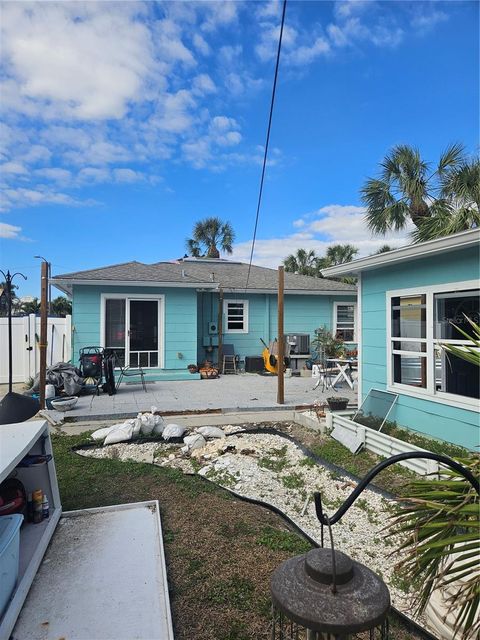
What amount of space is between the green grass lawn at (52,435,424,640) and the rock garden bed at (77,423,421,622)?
31 centimetres

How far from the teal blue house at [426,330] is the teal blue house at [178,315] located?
5.34 m

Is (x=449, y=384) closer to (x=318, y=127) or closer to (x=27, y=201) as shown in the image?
(x=318, y=127)

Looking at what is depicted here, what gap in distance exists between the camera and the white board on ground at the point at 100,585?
182 cm

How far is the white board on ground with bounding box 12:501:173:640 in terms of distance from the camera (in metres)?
1.82

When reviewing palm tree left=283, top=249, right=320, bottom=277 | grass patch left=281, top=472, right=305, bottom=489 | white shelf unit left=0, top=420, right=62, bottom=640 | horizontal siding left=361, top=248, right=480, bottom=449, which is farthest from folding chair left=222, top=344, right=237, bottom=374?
palm tree left=283, top=249, right=320, bottom=277

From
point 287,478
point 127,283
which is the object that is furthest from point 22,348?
point 287,478

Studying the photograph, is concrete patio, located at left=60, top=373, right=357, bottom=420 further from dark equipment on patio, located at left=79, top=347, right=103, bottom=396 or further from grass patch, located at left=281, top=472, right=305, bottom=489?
grass patch, located at left=281, top=472, right=305, bottom=489

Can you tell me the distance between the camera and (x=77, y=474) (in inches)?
163

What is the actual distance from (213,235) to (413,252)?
21518 mm

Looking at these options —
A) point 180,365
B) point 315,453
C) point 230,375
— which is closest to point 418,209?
point 230,375

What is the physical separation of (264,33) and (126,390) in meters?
7.00

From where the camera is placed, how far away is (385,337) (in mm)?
5887

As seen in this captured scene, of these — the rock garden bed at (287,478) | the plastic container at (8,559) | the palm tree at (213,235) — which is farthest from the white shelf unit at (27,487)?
the palm tree at (213,235)

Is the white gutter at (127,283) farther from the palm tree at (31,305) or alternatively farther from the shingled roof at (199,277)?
the palm tree at (31,305)
